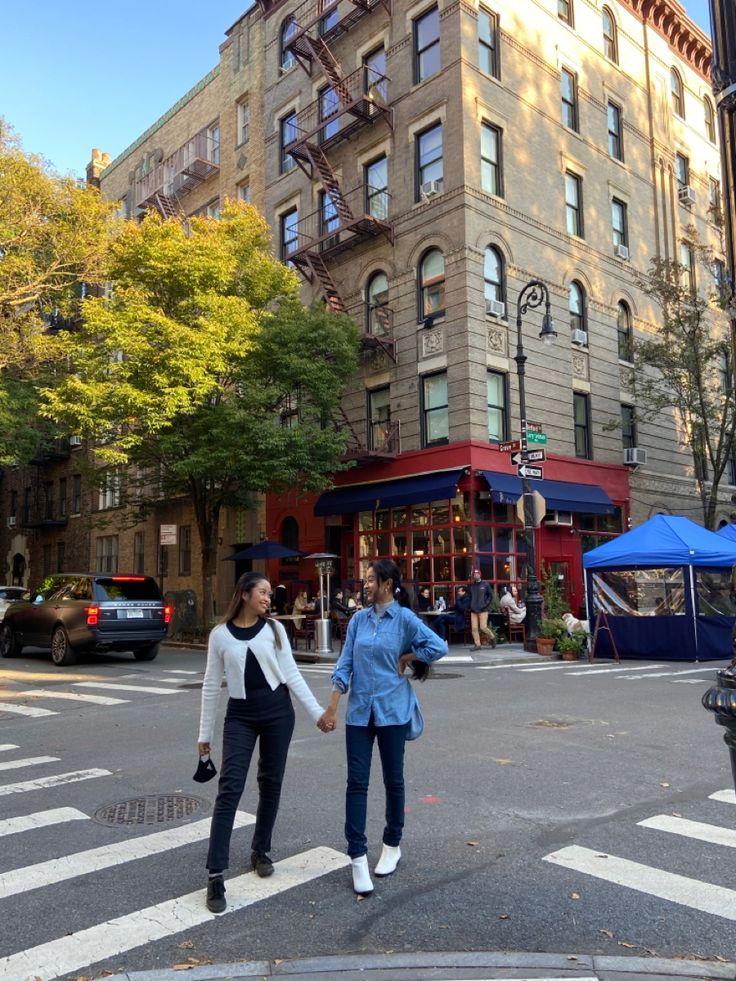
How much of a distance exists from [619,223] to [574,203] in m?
2.72

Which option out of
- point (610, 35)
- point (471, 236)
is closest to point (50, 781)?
point (471, 236)

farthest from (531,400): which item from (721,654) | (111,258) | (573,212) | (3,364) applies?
(3,364)

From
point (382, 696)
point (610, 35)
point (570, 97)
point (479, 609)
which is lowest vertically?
point (382, 696)

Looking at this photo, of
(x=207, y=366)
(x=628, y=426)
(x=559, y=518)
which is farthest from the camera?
(x=628, y=426)

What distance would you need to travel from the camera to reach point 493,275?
2366 cm

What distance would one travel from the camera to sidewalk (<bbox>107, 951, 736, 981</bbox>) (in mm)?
3352

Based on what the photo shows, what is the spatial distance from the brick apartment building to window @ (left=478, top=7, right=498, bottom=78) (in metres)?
0.06

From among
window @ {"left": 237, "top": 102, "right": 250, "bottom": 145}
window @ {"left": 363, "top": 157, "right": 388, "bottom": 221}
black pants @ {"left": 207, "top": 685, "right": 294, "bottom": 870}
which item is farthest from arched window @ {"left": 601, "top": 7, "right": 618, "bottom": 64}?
black pants @ {"left": 207, "top": 685, "right": 294, "bottom": 870}

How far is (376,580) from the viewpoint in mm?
4719

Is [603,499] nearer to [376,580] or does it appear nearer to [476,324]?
[476,324]

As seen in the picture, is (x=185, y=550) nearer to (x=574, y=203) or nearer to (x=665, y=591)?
(x=574, y=203)

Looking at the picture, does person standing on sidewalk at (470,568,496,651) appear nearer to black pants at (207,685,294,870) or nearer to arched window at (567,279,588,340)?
arched window at (567,279,588,340)

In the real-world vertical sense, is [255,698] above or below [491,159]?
below

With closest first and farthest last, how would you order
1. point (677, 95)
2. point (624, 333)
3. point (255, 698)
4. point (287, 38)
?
1. point (255, 698)
2. point (624, 333)
3. point (287, 38)
4. point (677, 95)
